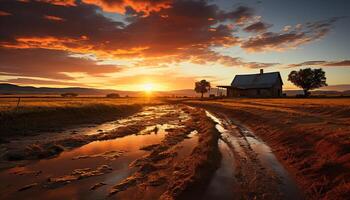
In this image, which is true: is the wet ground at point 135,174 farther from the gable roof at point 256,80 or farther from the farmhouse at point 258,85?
the gable roof at point 256,80

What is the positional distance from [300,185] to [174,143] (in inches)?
318

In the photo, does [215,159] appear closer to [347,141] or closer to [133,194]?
[133,194]

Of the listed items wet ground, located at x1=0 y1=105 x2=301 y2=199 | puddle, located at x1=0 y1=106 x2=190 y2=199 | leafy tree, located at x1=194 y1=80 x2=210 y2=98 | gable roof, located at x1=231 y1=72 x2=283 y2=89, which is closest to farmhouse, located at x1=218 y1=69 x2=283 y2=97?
gable roof, located at x1=231 y1=72 x2=283 y2=89

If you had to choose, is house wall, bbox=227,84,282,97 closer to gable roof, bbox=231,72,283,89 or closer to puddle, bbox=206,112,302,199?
gable roof, bbox=231,72,283,89

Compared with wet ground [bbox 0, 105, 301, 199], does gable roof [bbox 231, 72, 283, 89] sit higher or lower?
higher

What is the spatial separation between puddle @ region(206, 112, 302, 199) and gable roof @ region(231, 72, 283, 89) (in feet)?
187

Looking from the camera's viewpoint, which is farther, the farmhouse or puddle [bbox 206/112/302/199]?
the farmhouse

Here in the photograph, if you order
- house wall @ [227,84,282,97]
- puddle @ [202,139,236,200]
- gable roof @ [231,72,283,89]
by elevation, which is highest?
gable roof @ [231,72,283,89]

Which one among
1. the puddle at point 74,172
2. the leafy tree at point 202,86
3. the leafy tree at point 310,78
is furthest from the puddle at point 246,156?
the leafy tree at point 202,86

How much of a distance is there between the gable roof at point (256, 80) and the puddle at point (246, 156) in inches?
2250

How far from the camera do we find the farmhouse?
68.5 meters

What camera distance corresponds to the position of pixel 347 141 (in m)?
9.70

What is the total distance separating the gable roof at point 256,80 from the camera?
69312 millimetres

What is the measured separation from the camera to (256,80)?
72.9m
